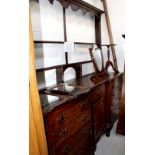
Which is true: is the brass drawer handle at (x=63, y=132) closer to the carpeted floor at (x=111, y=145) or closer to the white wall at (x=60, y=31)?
the white wall at (x=60, y=31)

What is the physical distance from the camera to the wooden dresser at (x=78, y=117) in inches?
47.6

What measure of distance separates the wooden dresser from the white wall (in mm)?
406

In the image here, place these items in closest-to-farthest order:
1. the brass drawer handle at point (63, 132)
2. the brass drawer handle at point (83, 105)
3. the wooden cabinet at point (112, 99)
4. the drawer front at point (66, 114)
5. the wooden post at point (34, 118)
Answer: the wooden post at point (34, 118) < the drawer front at point (66, 114) < the brass drawer handle at point (63, 132) < the brass drawer handle at point (83, 105) < the wooden cabinet at point (112, 99)

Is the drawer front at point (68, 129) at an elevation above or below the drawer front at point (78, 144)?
above

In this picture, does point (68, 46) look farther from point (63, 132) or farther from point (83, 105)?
point (63, 132)

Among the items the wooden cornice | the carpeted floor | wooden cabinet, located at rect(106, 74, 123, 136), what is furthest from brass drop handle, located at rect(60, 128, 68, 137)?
the wooden cornice

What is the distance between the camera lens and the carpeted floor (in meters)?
1.97

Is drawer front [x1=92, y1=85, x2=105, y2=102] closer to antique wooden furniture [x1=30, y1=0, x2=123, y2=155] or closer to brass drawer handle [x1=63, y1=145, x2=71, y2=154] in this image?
antique wooden furniture [x1=30, y1=0, x2=123, y2=155]

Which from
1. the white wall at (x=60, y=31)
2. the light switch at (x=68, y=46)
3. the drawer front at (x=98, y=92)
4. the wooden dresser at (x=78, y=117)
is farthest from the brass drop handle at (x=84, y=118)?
the light switch at (x=68, y=46)
